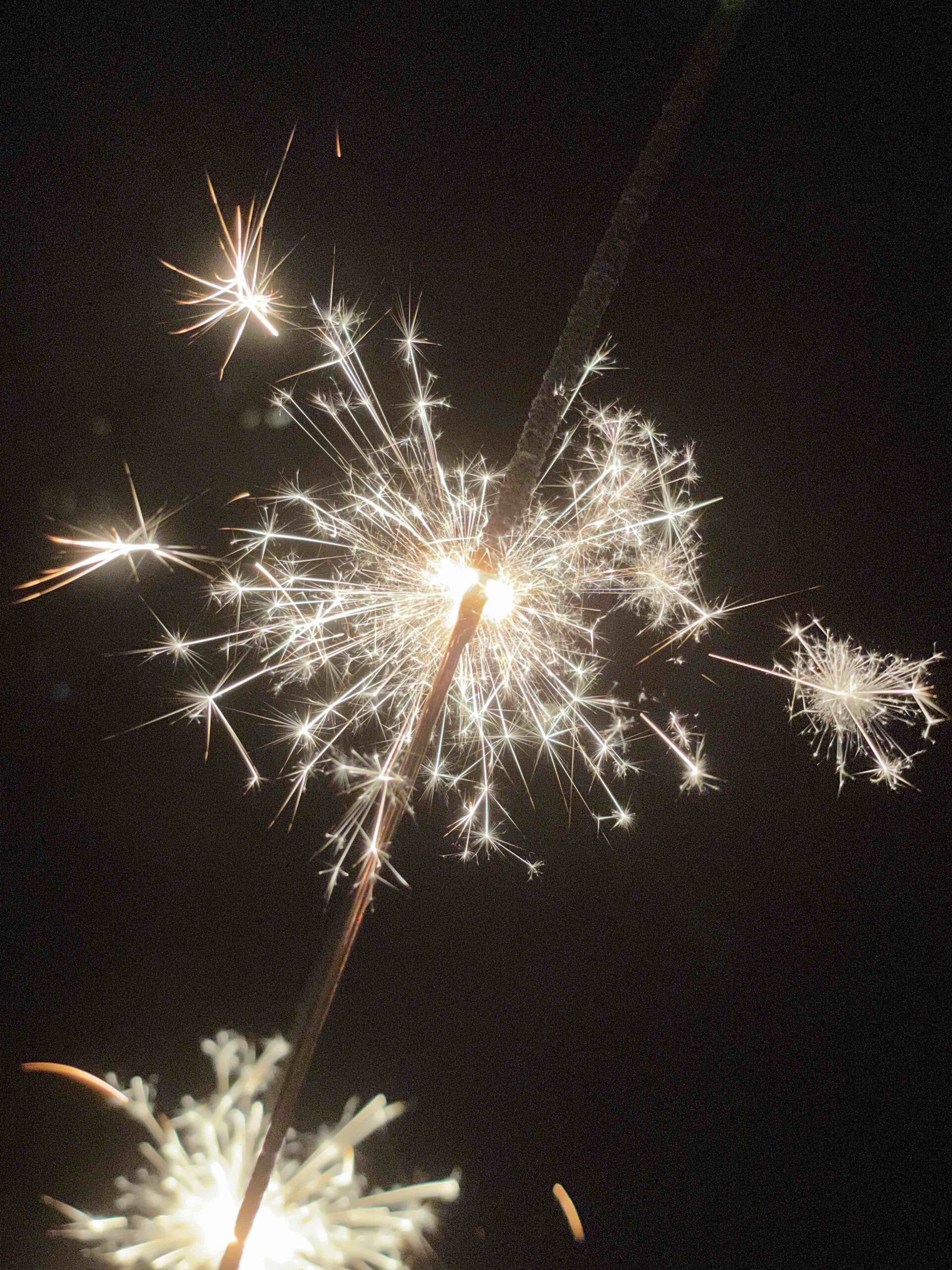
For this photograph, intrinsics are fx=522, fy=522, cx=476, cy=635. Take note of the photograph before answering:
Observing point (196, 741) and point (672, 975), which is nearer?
point (196, 741)

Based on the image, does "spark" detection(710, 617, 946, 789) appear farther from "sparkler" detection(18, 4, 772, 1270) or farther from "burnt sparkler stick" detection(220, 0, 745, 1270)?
"burnt sparkler stick" detection(220, 0, 745, 1270)

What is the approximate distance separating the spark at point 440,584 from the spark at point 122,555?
0.46 metres

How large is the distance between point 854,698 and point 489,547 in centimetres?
218

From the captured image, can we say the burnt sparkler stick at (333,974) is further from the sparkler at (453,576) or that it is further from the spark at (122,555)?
the spark at (122,555)

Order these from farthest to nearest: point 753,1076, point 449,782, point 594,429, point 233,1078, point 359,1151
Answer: point 753,1076 < point 359,1151 < point 233,1078 < point 449,782 < point 594,429

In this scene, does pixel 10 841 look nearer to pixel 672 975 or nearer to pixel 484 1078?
pixel 484 1078

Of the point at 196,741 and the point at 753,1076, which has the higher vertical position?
the point at 196,741

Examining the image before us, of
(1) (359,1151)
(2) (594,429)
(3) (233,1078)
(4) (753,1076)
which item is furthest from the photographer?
(4) (753,1076)

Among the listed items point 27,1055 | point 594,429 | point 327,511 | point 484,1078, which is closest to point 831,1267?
point 484,1078

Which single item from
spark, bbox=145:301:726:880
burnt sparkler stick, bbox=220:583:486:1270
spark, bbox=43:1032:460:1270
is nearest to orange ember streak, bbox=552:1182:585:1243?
spark, bbox=43:1032:460:1270

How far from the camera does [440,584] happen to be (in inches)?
123

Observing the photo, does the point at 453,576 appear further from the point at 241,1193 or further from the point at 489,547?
the point at 241,1193

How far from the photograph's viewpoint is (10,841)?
3.73m

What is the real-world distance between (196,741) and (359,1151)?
3.48 metres
